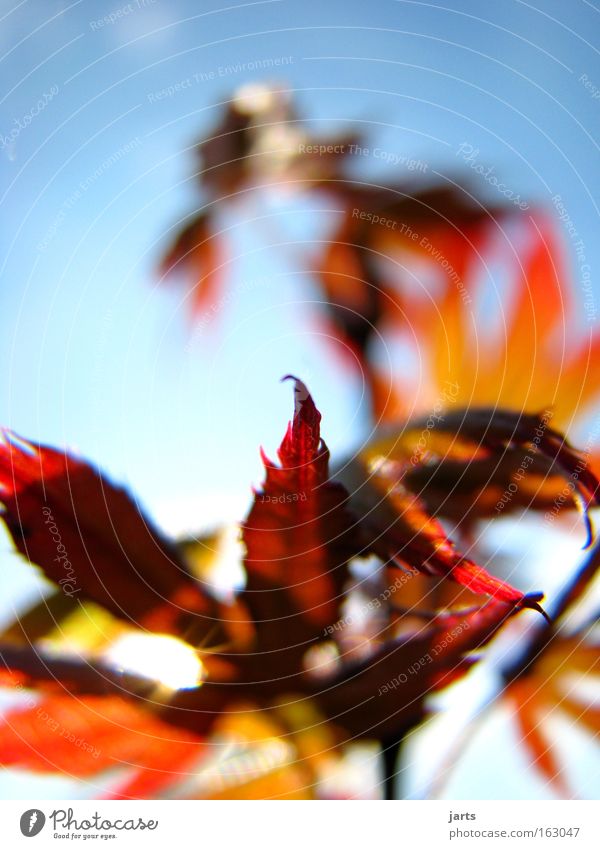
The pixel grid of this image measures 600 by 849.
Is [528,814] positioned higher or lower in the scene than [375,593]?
lower

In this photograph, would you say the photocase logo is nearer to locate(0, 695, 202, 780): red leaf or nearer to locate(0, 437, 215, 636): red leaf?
locate(0, 695, 202, 780): red leaf

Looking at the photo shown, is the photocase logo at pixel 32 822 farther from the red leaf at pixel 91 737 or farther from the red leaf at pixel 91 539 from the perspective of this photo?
the red leaf at pixel 91 539

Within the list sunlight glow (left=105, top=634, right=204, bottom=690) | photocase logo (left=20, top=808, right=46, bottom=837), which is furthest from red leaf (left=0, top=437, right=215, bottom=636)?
photocase logo (left=20, top=808, right=46, bottom=837)

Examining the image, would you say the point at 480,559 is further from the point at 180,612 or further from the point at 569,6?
the point at 569,6

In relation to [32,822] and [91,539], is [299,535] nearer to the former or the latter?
[91,539]

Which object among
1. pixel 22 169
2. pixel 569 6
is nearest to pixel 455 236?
pixel 569 6

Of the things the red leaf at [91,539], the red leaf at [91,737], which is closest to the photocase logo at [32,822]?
the red leaf at [91,737]
